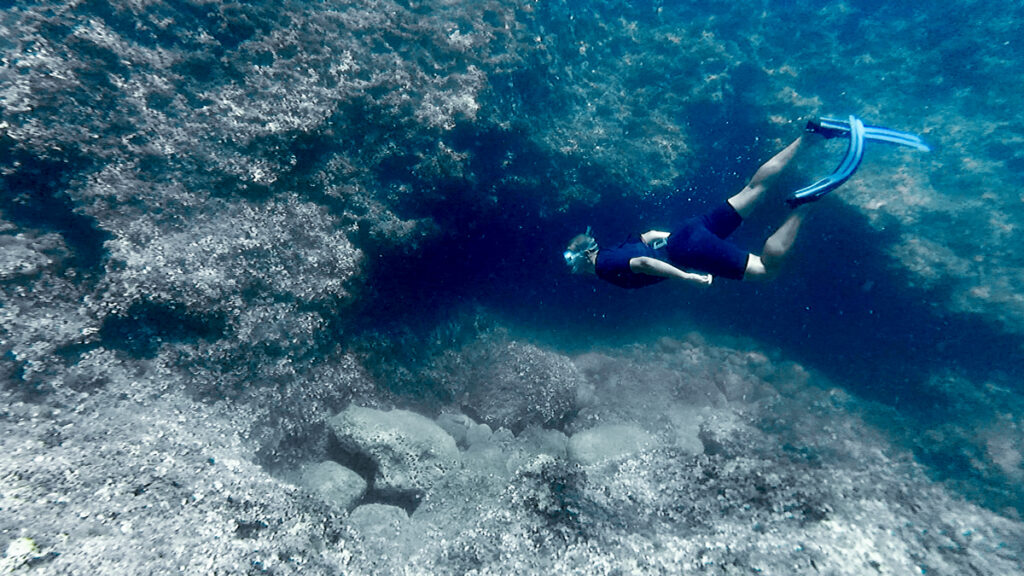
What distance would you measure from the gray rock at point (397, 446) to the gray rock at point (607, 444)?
3.63 ft

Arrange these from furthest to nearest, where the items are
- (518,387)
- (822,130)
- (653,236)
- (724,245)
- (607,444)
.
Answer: (518,387) < (653,236) < (822,130) < (724,245) < (607,444)

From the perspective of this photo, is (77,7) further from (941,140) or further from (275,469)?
(941,140)

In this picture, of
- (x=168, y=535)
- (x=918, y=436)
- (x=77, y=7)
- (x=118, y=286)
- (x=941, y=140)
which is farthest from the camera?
(x=941, y=140)

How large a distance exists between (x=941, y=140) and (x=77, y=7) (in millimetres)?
14075

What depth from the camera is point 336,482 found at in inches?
136

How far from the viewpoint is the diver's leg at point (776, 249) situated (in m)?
3.75

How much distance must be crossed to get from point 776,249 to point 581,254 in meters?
1.75

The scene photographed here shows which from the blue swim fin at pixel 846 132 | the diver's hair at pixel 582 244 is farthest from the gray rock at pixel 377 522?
the blue swim fin at pixel 846 132

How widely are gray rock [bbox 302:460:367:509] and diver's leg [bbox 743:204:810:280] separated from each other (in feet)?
13.1

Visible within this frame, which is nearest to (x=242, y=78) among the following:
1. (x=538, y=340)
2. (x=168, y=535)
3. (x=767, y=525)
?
(x=168, y=535)

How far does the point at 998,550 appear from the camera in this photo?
7.84 ft

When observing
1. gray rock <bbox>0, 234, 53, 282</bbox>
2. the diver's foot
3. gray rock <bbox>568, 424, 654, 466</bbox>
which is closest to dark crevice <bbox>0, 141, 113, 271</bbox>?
gray rock <bbox>0, 234, 53, 282</bbox>

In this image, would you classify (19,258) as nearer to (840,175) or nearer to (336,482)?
(336,482)

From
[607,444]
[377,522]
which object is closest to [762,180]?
[607,444]
